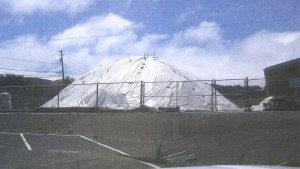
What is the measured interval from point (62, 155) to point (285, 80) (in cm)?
2142

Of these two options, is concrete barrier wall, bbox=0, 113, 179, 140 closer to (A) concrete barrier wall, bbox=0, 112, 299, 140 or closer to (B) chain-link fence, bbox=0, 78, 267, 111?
(A) concrete barrier wall, bbox=0, 112, 299, 140

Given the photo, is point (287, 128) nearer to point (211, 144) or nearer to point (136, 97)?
point (211, 144)

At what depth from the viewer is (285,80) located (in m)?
31.9

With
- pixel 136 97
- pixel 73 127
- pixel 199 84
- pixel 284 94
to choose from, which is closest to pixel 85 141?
pixel 73 127

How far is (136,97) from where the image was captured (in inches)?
1481

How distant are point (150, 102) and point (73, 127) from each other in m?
11.8

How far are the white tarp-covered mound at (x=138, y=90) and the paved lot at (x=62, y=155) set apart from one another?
14438 mm

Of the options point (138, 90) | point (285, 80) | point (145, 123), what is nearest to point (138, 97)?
point (138, 90)

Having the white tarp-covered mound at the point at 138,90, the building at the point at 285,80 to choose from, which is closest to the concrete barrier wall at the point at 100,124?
the white tarp-covered mound at the point at 138,90

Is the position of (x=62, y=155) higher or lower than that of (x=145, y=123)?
lower

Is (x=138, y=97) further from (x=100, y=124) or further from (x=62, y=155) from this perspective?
(x=62, y=155)

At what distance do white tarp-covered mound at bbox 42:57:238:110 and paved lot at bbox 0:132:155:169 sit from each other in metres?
14.4

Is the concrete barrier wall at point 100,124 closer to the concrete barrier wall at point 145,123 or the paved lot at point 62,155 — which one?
the concrete barrier wall at point 145,123

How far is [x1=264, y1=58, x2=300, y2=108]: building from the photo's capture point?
96.4 feet
